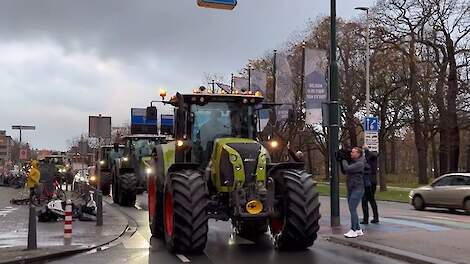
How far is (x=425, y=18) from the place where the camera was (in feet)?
135

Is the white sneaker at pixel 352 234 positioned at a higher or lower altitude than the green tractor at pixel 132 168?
lower

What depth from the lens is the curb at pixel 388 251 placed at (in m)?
10.4

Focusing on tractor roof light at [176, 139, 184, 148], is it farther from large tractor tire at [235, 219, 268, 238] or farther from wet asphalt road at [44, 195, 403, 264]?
large tractor tire at [235, 219, 268, 238]

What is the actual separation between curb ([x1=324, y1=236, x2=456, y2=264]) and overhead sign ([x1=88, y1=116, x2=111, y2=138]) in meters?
9.04

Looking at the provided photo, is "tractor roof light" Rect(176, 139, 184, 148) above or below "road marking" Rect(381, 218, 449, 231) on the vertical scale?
above

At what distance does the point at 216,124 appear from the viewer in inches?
528

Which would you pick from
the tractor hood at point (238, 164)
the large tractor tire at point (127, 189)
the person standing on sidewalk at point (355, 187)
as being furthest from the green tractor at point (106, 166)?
the tractor hood at point (238, 164)

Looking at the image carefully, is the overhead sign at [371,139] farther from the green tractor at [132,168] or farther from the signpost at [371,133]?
the green tractor at [132,168]

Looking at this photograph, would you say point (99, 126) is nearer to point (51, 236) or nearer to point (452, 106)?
point (51, 236)

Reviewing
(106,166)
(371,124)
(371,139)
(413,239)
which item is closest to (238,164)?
(413,239)

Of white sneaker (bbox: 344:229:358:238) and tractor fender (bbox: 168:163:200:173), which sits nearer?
tractor fender (bbox: 168:163:200:173)

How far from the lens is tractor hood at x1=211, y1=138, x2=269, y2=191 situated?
12.0m

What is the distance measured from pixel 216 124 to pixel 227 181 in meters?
1.78

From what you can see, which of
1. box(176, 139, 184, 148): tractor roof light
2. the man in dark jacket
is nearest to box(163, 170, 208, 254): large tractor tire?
box(176, 139, 184, 148): tractor roof light
